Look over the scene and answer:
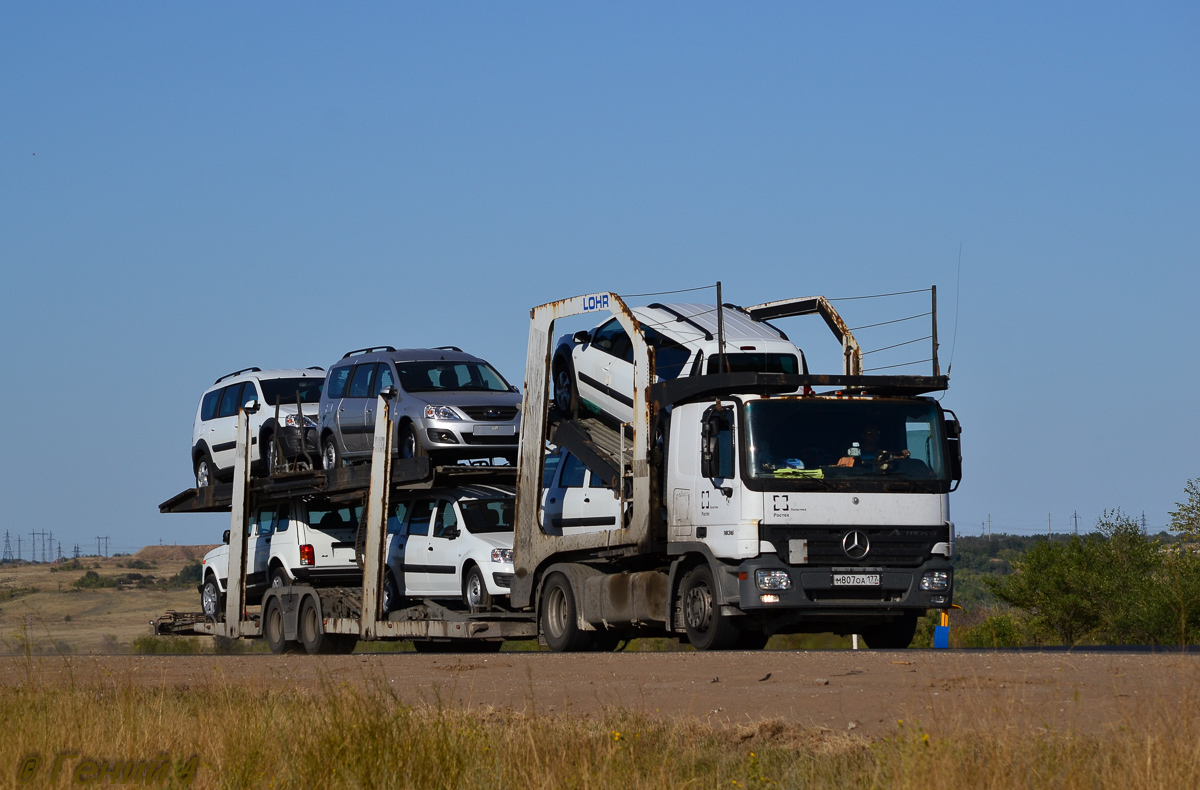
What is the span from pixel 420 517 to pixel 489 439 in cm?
144

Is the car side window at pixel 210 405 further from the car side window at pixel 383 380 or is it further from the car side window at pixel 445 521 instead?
the car side window at pixel 445 521

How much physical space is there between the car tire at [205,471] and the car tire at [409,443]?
5.13m

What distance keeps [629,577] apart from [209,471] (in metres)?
9.20

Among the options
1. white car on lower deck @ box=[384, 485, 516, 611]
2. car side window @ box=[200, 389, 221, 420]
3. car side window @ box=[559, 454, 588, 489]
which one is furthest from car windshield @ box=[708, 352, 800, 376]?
car side window @ box=[200, 389, 221, 420]

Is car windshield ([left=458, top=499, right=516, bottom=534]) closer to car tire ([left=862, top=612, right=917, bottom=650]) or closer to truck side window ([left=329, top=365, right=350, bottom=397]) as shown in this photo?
truck side window ([left=329, top=365, right=350, bottom=397])

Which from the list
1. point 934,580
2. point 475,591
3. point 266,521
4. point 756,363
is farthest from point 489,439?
point 934,580

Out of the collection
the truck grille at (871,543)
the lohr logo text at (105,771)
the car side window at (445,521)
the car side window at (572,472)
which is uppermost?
the car side window at (572,472)

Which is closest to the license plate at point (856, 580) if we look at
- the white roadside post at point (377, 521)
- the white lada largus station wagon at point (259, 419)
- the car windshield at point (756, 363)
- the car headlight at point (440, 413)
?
the car windshield at point (756, 363)

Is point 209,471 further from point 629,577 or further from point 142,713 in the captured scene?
point 142,713

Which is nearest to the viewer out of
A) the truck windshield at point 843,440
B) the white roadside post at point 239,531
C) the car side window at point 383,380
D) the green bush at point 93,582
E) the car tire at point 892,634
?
the truck windshield at point 843,440

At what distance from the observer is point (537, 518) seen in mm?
16781

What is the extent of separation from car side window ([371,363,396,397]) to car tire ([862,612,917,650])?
21.6 feet

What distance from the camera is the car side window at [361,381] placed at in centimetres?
1902

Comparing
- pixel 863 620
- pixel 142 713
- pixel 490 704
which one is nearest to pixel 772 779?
pixel 490 704
